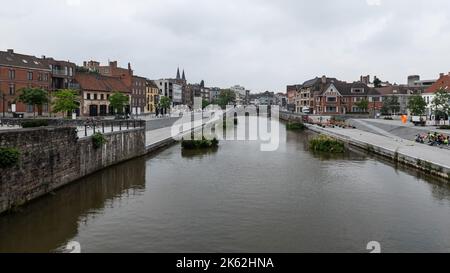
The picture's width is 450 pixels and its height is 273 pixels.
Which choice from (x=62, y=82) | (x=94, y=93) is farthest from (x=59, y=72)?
(x=94, y=93)

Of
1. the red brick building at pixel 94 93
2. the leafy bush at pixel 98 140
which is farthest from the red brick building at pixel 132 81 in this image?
the leafy bush at pixel 98 140

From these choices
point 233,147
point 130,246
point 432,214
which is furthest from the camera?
point 233,147

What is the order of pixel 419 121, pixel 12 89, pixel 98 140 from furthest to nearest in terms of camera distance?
1. pixel 12 89
2. pixel 419 121
3. pixel 98 140

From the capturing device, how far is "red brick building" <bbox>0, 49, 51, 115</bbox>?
63.7m

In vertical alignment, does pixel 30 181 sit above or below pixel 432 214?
above

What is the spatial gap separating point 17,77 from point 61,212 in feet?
184

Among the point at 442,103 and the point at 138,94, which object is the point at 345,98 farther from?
the point at 138,94

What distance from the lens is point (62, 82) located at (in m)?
79.6

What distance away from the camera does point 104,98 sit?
90125 mm

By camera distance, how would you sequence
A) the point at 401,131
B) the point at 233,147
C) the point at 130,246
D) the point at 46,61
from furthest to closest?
1. the point at 46,61
2. the point at 401,131
3. the point at 233,147
4. the point at 130,246
